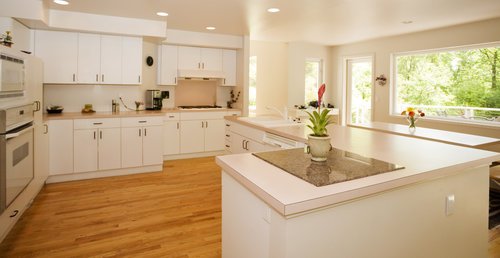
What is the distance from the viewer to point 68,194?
3.77 meters

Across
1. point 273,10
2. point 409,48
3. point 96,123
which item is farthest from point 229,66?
point 409,48

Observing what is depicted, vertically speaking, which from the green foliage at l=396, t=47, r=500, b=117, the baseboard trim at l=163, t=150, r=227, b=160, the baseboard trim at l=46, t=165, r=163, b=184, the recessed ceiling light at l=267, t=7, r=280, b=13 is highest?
the recessed ceiling light at l=267, t=7, r=280, b=13

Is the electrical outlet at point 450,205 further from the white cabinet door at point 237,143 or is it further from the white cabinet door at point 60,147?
the white cabinet door at point 60,147

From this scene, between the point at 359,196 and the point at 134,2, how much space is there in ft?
11.7

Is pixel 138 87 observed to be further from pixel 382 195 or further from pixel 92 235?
pixel 382 195

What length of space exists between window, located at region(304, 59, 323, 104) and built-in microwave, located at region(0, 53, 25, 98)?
583cm

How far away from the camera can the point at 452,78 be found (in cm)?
552

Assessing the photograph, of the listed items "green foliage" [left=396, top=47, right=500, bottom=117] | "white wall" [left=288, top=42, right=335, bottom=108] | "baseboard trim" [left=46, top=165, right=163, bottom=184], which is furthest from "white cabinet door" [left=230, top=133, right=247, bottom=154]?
"green foliage" [left=396, top=47, right=500, bottom=117]

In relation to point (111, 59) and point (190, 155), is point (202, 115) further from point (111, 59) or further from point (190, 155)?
point (111, 59)

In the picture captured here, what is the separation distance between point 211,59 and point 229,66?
1.27ft

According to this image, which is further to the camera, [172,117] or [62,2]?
[172,117]

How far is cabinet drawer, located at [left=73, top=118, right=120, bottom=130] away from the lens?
168 inches

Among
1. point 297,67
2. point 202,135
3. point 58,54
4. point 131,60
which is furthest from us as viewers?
point 297,67

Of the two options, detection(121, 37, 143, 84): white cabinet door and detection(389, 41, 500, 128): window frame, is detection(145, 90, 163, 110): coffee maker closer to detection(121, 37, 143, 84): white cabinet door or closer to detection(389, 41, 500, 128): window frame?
detection(121, 37, 143, 84): white cabinet door
